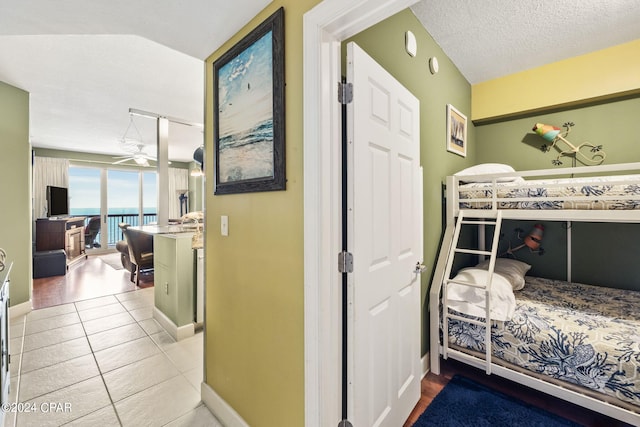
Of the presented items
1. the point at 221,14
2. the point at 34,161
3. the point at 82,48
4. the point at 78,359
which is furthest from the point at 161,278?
the point at 34,161

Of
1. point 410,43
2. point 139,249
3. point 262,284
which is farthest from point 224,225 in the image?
point 139,249

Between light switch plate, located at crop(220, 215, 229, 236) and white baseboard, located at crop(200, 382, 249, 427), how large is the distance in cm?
102

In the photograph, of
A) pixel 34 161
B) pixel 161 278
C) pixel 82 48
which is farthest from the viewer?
pixel 34 161

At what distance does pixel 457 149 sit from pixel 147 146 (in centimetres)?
639

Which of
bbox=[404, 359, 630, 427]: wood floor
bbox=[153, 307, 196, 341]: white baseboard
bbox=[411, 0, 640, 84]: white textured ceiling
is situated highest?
bbox=[411, 0, 640, 84]: white textured ceiling

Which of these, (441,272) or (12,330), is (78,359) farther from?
(441,272)

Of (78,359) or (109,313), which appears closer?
(78,359)

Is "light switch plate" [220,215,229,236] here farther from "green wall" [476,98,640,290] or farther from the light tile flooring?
"green wall" [476,98,640,290]

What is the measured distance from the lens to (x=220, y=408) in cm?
162

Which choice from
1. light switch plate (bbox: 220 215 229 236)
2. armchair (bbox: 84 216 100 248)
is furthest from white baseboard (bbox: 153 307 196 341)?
armchair (bbox: 84 216 100 248)

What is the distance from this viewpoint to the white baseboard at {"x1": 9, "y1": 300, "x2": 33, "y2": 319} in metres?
2.97

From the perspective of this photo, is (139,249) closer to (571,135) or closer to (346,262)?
(346,262)

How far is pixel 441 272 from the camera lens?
216 centimetres

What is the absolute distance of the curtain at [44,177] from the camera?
5910mm
